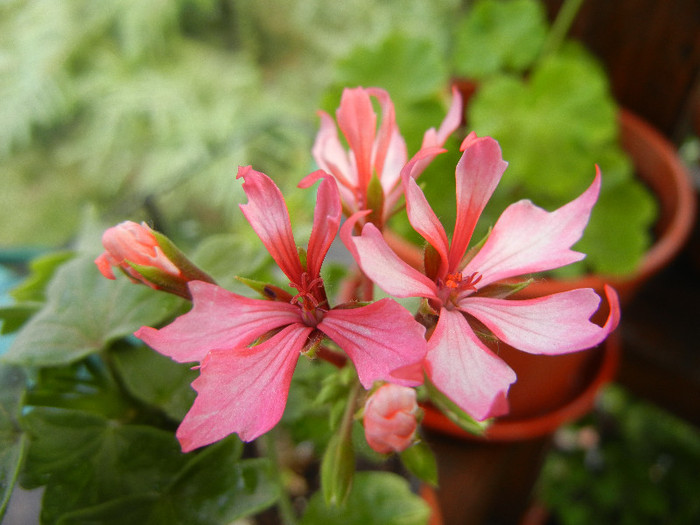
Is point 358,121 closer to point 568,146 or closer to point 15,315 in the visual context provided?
point 15,315

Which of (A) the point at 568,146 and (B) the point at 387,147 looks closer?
(B) the point at 387,147

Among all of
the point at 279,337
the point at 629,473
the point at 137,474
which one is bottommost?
the point at 629,473

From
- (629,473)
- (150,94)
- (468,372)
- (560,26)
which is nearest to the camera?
(468,372)

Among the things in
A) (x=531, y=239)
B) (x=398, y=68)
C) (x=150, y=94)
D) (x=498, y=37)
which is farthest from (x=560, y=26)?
(x=150, y=94)

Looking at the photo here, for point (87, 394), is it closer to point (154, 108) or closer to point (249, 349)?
point (249, 349)

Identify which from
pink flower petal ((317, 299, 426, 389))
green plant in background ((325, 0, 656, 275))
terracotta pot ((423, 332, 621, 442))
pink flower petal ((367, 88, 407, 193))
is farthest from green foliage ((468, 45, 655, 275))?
pink flower petal ((317, 299, 426, 389))

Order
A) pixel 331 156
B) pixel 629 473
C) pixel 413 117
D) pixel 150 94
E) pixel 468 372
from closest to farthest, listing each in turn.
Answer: pixel 468 372
pixel 331 156
pixel 413 117
pixel 629 473
pixel 150 94

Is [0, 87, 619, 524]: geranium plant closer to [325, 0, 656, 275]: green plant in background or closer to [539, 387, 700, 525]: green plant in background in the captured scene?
[325, 0, 656, 275]: green plant in background
